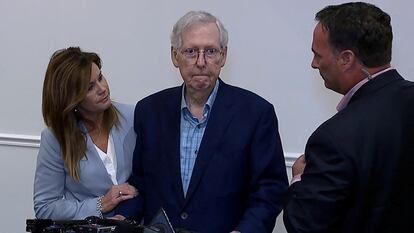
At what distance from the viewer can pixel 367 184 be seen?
1.33 metres

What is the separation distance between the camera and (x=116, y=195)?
1.91 metres

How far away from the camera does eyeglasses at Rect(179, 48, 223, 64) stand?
70.2 inches

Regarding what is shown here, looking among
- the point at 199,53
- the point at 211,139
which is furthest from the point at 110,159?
the point at 199,53

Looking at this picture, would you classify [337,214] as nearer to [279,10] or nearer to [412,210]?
[412,210]

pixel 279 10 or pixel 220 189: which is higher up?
pixel 279 10

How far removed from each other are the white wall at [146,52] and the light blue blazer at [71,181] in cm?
71

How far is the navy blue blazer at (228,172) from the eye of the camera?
179cm

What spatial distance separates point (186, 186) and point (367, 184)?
26.1 inches

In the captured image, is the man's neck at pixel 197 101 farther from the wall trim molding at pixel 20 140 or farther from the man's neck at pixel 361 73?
the wall trim molding at pixel 20 140

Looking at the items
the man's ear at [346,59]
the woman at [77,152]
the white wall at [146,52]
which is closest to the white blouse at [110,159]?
the woman at [77,152]

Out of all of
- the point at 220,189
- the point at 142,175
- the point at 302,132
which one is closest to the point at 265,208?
the point at 220,189

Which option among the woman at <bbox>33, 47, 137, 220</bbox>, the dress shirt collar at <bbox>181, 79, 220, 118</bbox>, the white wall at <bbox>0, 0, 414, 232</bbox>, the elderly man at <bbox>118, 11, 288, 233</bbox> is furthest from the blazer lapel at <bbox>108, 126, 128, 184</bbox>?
the white wall at <bbox>0, 0, 414, 232</bbox>

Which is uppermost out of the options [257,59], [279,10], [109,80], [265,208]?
[279,10]

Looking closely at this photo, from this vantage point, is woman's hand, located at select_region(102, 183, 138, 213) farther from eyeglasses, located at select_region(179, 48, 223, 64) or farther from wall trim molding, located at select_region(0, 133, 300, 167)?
wall trim molding, located at select_region(0, 133, 300, 167)
